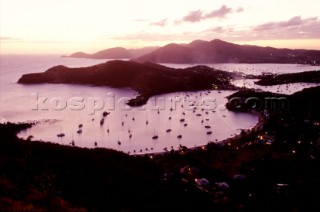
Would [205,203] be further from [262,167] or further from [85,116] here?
[85,116]

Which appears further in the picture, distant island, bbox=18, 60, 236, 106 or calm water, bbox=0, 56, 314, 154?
distant island, bbox=18, 60, 236, 106

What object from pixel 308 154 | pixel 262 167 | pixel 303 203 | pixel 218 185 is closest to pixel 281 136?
pixel 308 154

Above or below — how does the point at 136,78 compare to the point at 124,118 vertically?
above

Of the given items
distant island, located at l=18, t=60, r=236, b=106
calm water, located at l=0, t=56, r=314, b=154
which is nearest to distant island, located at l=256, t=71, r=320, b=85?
distant island, located at l=18, t=60, r=236, b=106

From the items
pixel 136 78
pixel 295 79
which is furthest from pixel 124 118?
pixel 295 79

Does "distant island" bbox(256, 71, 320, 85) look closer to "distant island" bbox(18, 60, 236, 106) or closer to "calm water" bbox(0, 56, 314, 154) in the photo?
"distant island" bbox(18, 60, 236, 106)

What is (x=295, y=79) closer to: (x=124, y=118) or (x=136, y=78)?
(x=136, y=78)

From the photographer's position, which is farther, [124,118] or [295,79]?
[295,79]
